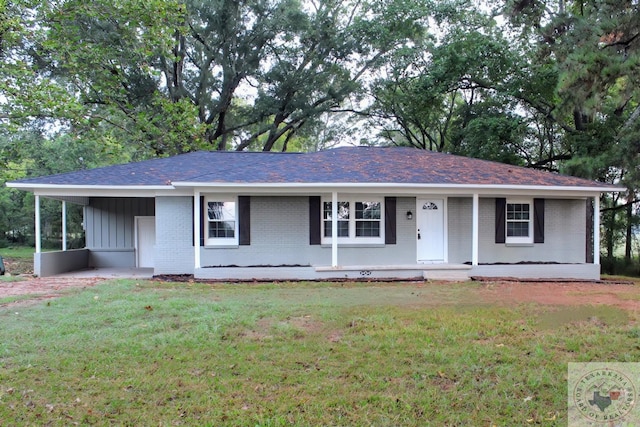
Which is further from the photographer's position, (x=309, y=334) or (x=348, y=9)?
(x=348, y=9)

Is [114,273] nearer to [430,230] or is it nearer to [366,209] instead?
[366,209]

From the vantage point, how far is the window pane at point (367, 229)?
1202 cm

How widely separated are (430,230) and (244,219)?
5570 millimetres

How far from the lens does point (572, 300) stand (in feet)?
25.6

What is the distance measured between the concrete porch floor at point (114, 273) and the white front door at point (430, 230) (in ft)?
26.0

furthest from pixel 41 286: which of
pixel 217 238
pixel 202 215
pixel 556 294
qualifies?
pixel 556 294


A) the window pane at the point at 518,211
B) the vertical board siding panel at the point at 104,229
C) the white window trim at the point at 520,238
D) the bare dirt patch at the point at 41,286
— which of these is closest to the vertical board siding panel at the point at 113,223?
the vertical board siding panel at the point at 104,229

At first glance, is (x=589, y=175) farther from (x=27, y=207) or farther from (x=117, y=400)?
(x=27, y=207)

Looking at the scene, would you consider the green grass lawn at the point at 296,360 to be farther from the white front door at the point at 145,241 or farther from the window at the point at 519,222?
the white front door at the point at 145,241

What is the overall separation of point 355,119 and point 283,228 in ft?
57.3

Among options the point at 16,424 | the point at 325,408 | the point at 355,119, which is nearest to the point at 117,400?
the point at 16,424

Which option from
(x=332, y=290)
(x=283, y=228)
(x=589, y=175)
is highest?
(x=589, y=175)

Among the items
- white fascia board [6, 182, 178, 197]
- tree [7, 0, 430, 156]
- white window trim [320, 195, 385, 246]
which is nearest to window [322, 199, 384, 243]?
white window trim [320, 195, 385, 246]

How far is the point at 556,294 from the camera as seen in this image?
8.60m
